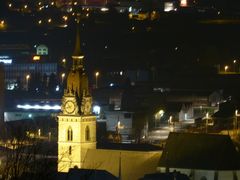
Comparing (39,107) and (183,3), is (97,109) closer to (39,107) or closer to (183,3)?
(39,107)

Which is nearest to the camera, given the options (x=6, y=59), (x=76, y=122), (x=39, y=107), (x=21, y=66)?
(x=76, y=122)

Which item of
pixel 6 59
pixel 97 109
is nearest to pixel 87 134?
pixel 97 109

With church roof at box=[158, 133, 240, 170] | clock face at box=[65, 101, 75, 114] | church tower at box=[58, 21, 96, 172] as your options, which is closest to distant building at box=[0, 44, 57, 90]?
church tower at box=[58, 21, 96, 172]

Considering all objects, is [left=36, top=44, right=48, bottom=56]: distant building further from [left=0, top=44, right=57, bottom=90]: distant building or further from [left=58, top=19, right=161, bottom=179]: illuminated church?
[left=58, top=19, right=161, bottom=179]: illuminated church

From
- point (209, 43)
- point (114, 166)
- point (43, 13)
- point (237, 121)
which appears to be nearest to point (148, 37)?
point (209, 43)

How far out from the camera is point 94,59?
303ft

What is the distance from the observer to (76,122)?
4797 centimetres

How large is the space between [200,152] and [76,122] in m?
4.70

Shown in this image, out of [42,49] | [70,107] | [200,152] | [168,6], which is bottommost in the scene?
[200,152]

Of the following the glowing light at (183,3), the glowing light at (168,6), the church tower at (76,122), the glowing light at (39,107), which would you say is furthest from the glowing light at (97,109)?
the glowing light at (183,3)

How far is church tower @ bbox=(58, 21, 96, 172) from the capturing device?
47.4 metres

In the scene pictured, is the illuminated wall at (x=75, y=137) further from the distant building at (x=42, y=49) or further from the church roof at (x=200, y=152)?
the distant building at (x=42, y=49)

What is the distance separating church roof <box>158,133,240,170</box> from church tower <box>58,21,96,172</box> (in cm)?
303

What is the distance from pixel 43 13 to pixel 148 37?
1319cm
